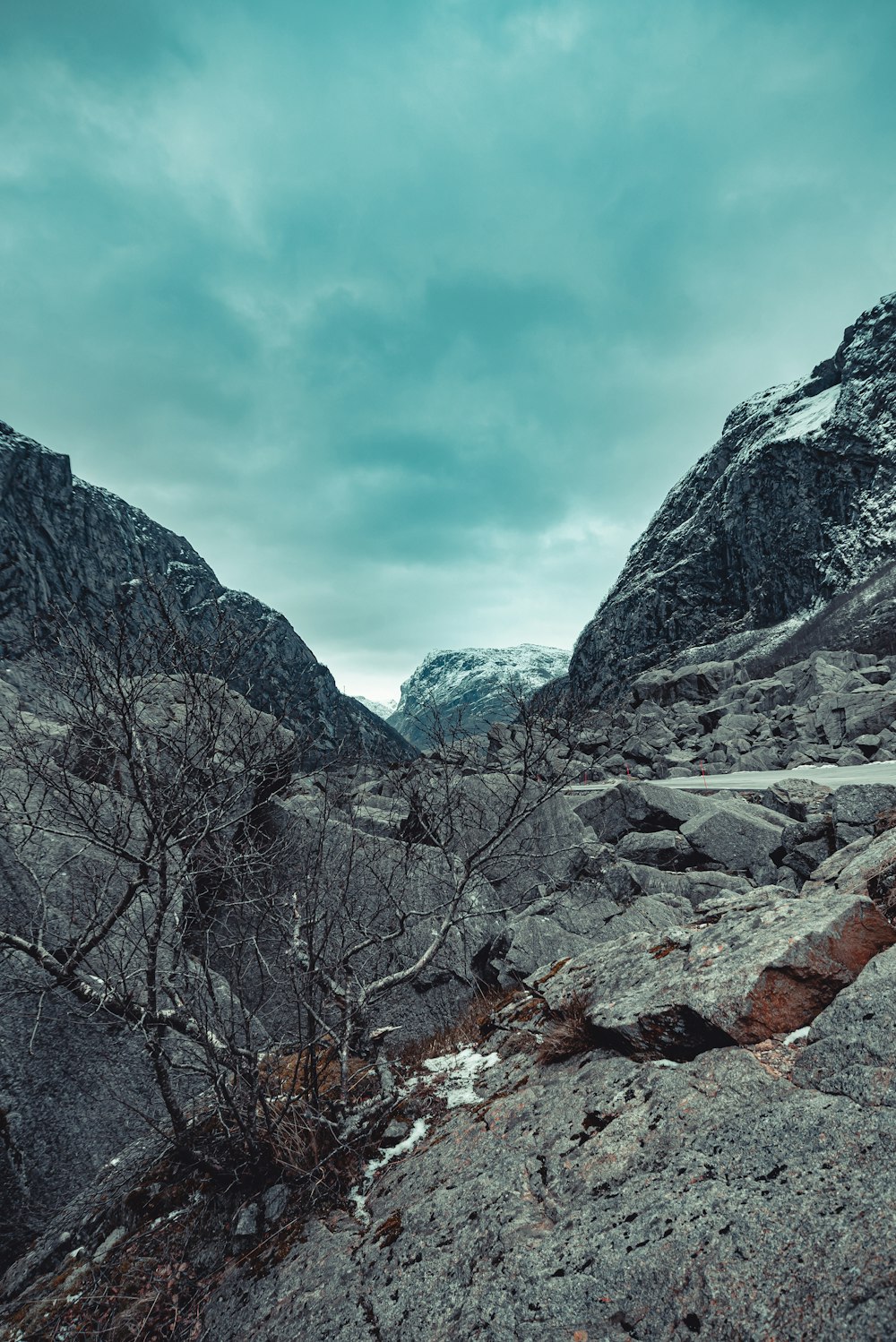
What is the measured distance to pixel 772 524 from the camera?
3482 inches

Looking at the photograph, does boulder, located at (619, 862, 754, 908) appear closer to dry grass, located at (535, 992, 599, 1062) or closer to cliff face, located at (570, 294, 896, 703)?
dry grass, located at (535, 992, 599, 1062)

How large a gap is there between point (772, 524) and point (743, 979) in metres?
102

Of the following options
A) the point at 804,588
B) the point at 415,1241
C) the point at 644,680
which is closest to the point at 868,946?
the point at 415,1241

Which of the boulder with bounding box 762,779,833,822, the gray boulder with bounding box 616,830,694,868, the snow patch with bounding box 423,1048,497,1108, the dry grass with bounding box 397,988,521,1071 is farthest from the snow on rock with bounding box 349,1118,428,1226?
the boulder with bounding box 762,779,833,822

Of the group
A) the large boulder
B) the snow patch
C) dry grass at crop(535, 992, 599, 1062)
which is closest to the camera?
the large boulder

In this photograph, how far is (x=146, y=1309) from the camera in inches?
130

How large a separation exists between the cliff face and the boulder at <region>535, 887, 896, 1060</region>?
68307 mm

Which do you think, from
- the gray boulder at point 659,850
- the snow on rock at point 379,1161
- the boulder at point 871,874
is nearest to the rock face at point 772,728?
the gray boulder at point 659,850

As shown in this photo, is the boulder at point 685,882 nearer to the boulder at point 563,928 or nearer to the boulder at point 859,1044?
the boulder at point 563,928

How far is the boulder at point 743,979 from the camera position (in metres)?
3.10

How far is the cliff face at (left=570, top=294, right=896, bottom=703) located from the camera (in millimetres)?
78000

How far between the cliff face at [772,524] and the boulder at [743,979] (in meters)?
68.3

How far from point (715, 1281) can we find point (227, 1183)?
359 centimetres

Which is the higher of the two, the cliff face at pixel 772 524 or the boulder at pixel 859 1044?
the cliff face at pixel 772 524
